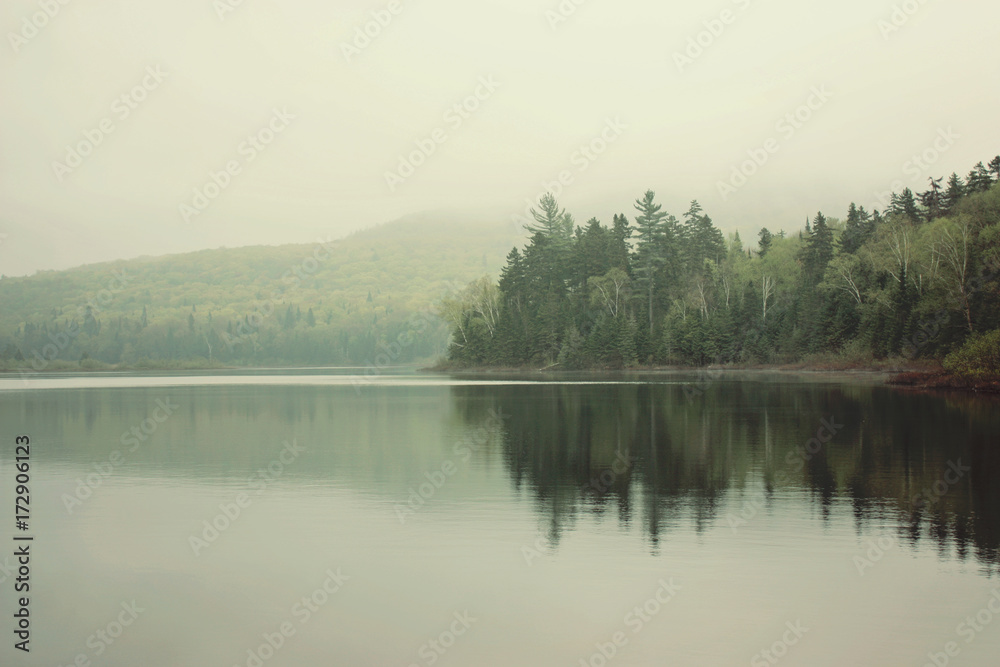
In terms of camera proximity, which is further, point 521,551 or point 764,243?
point 764,243

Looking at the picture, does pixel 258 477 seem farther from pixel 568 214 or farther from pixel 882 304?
pixel 568 214

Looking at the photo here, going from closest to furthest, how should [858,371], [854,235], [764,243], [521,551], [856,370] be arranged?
1. [521,551]
2. [858,371]
3. [856,370]
4. [854,235]
5. [764,243]

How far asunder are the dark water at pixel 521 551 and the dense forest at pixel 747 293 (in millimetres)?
43385

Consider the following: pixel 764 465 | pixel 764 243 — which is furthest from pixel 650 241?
pixel 764 465

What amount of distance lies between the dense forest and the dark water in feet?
142

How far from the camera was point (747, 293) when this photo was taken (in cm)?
11456

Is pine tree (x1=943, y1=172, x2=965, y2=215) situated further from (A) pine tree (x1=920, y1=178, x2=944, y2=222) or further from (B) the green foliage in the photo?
(B) the green foliage

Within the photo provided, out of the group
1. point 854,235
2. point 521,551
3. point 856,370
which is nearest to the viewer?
point 521,551

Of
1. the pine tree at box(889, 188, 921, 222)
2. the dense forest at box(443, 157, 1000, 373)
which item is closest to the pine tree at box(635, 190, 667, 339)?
the dense forest at box(443, 157, 1000, 373)

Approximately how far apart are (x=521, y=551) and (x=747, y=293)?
346 feet

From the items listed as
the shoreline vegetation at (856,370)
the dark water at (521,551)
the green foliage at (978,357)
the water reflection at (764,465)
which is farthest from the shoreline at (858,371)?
the dark water at (521,551)

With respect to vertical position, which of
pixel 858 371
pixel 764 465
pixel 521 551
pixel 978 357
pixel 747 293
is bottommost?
pixel 521 551

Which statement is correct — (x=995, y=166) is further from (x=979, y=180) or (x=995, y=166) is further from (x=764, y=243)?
(x=764, y=243)

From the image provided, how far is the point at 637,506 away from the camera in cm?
1855
